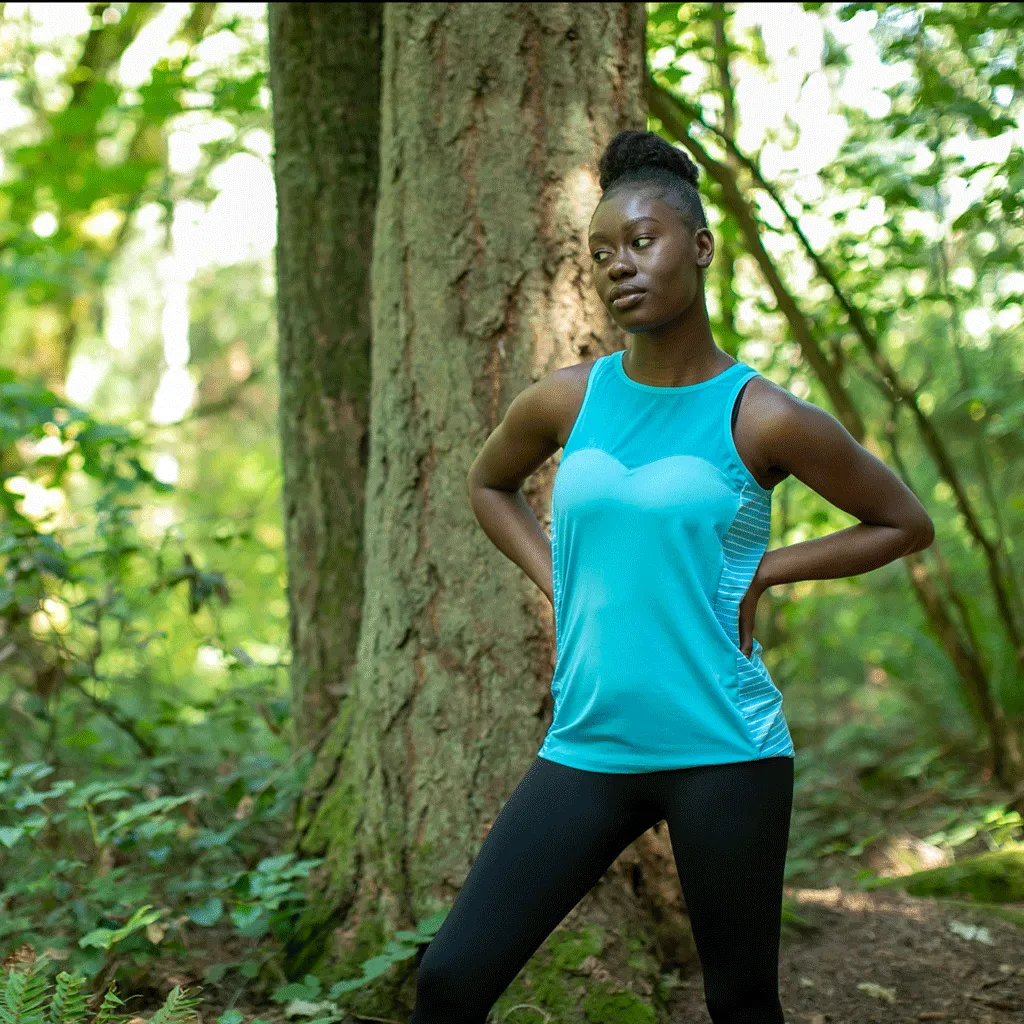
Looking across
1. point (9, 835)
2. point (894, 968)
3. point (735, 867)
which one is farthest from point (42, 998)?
point (894, 968)

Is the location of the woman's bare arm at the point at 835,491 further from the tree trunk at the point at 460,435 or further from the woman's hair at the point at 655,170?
the tree trunk at the point at 460,435

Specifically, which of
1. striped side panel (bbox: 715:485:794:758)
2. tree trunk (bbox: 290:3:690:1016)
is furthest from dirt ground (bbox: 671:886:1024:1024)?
striped side panel (bbox: 715:485:794:758)

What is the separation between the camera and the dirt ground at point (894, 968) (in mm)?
3258

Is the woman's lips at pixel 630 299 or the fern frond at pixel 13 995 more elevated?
the woman's lips at pixel 630 299

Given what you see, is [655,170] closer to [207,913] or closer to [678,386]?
[678,386]

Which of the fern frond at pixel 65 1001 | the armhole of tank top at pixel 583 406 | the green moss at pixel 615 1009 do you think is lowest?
the green moss at pixel 615 1009

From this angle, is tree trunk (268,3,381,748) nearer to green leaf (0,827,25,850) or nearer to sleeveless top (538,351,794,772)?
green leaf (0,827,25,850)

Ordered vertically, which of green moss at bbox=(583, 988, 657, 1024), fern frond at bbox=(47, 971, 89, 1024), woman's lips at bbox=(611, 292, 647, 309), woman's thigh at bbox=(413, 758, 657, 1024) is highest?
woman's lips at bbox=(611, 292, 647, 309)

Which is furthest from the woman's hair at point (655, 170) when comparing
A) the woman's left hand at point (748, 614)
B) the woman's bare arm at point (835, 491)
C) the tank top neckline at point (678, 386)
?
the woman's left hand at point (748, 614)

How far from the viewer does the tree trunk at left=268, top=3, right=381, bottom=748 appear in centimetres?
442

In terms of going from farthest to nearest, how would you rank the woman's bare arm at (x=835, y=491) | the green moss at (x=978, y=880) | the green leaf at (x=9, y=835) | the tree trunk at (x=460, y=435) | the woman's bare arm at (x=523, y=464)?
1. the green moss at (x=978, y=880)
2. the tree trunk at (x=460, y=435)
3. the green leaf at (x=9, y=835)
4. the woman's bare arm at (x=523, y=464)
5. the woman's bare arm at (x=835, y=491)

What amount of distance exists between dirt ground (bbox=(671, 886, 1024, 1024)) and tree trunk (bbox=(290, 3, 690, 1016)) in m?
0.41

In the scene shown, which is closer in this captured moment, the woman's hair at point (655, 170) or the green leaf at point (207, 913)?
the woman's hair at point (655, 170)

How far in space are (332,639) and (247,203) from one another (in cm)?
1063
